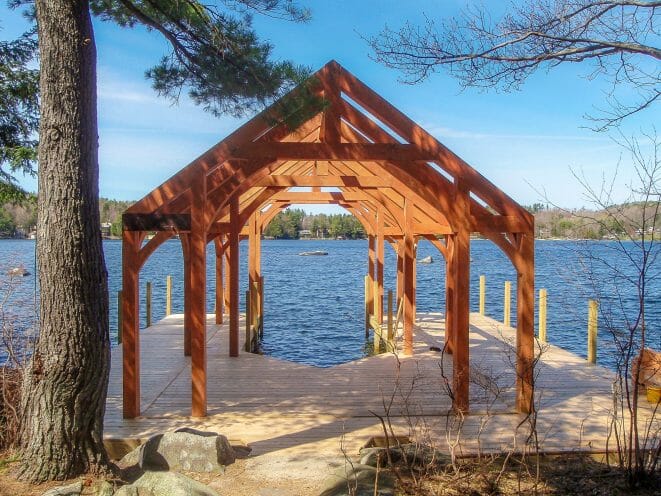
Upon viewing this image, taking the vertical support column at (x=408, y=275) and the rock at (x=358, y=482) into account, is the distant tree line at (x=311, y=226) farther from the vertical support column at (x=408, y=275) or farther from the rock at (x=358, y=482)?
the rock at (x=358, y=482)

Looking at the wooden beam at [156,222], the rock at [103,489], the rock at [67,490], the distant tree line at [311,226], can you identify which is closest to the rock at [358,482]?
the rock at [103,489]

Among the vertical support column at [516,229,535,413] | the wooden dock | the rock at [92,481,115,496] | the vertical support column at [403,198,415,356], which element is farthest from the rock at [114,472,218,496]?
the vertical support column at [403,198,415,356]

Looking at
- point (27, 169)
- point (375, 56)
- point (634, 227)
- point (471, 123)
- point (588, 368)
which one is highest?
point (471, 123)

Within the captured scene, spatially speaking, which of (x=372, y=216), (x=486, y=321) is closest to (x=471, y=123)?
(x=372, y=216)

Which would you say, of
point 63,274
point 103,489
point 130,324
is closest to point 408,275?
point 130,324

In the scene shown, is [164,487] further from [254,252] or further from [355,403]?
[254,252]

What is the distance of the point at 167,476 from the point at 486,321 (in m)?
11.8

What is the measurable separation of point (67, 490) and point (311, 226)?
111 metres

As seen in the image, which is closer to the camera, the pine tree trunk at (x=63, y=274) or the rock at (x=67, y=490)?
the rock at (x=67, y=490)

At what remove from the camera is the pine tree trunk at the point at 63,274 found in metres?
4.56

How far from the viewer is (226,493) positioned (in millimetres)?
4609

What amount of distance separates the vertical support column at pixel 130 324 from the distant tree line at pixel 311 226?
81.6 metres

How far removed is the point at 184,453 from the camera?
5.07 metres

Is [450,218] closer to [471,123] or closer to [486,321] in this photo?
[486,321]
